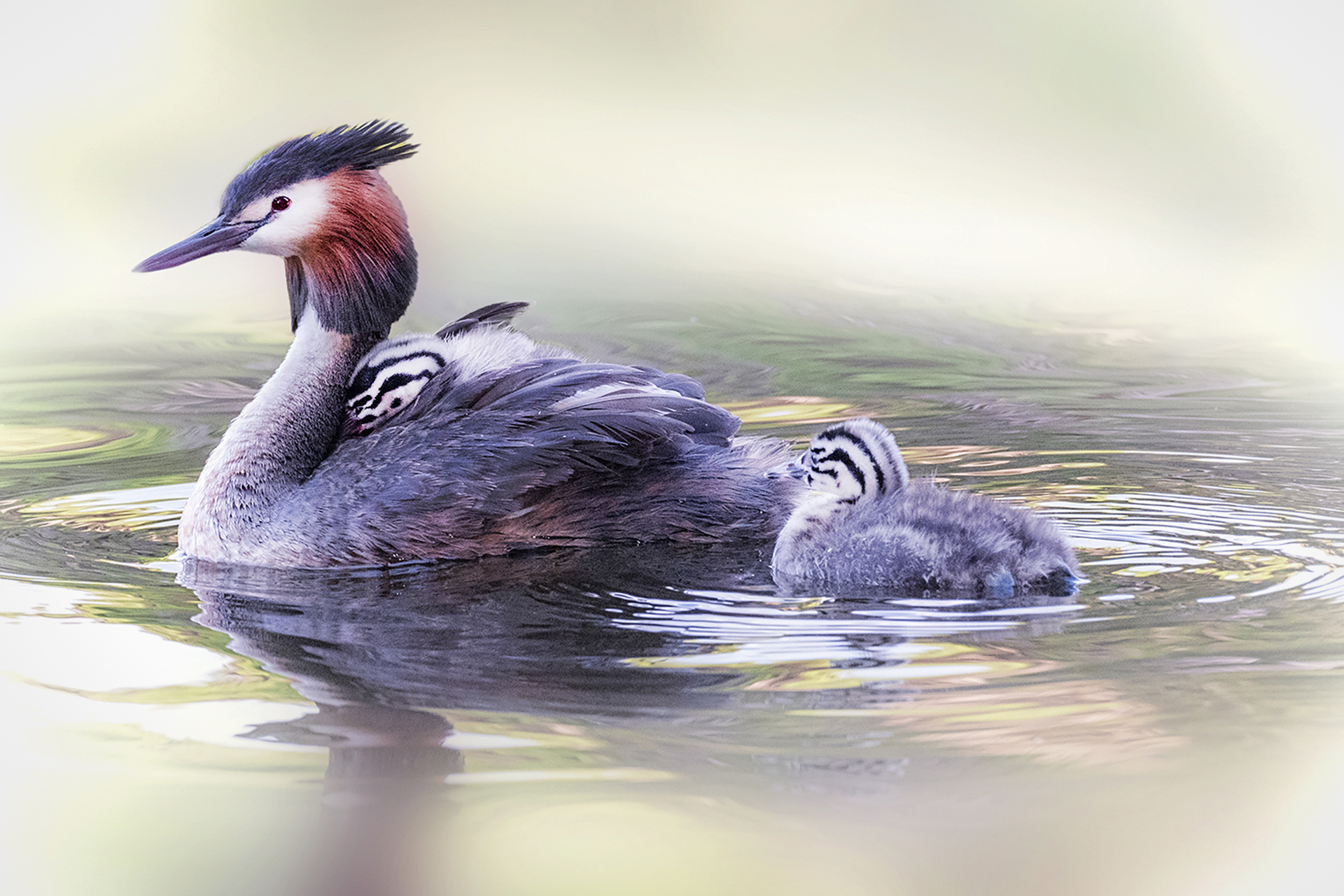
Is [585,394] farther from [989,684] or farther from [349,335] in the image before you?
[989,684]

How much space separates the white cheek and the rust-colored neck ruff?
23mm

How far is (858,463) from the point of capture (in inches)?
191

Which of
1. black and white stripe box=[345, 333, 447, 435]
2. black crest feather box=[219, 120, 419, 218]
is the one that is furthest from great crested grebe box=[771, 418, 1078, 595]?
black crest feather box=[219, 120, 419, 218]

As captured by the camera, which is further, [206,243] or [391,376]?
[206,243]

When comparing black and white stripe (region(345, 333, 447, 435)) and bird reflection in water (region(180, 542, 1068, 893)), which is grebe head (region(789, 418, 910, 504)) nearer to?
bird reflection in water (region(180, 542, 1068, 893))

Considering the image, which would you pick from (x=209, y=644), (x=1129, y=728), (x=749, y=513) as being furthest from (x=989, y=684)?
(x=209, y=644)

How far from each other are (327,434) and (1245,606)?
9.03 ft

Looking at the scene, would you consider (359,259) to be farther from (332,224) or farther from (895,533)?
(895,533)

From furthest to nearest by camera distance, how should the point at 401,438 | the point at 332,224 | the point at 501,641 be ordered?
the point at 332,224, the point at 401,438, the point at 501,641

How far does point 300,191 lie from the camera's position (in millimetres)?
5445

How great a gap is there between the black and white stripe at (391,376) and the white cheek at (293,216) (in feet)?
1.38

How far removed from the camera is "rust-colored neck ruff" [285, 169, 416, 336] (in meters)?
5.44

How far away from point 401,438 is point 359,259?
0.59 metres

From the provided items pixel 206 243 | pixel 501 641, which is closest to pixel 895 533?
pixel 501 641
